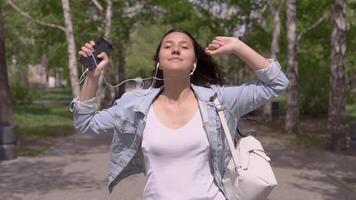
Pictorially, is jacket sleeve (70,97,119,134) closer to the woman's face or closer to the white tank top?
the white tank top

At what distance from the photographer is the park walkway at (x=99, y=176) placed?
901 centimetres

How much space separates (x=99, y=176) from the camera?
35.4ft

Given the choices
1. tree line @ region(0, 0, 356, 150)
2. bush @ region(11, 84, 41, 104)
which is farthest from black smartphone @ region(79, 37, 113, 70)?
bush @ region(11, 84, 41, 104)

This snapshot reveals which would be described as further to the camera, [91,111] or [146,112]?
[91,111]

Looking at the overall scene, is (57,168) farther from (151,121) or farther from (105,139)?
(151,121)

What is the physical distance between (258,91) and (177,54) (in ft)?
1.43

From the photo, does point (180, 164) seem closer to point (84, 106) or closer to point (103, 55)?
point (84, 106)

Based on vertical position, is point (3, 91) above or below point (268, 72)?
below

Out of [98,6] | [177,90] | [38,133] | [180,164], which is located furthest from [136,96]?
[98,6]

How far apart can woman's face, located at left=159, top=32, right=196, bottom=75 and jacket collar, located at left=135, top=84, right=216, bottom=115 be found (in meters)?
0.12

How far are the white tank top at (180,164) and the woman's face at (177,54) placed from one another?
277 mm

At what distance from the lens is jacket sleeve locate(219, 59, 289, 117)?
3096 mm

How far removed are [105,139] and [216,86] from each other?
50.4 ft

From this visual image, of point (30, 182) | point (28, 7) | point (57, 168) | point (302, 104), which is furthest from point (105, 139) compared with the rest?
point (302, 104)
